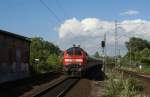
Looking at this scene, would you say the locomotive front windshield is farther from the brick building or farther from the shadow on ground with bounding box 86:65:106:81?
the brick building

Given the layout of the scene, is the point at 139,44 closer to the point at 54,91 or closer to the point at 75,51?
the point at 75,51

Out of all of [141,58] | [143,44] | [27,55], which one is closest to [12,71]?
[27,55]

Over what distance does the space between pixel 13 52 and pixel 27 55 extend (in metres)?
6.59

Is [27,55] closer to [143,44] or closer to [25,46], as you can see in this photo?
[25,46]

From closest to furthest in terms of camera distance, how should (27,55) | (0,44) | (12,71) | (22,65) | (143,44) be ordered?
(0,44)
(12,71)
(22,65)
(27,55)
(143,44)

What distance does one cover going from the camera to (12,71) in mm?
34312

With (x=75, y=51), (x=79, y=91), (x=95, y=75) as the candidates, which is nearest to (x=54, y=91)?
(x=79, y=91)

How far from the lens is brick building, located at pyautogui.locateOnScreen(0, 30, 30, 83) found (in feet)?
103

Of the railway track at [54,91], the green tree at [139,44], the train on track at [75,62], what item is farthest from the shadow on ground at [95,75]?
the green tree at [139,44]

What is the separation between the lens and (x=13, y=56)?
35062 millimetres

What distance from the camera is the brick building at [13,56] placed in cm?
3148

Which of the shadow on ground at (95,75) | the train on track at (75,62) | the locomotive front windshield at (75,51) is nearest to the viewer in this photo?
the train on track at (75,62)

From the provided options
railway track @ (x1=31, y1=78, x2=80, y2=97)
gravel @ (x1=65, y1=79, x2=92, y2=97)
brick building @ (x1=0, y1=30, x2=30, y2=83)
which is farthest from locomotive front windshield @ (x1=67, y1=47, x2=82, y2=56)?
railway track @ (x1=31, y1=78, x2=80, y2=97)

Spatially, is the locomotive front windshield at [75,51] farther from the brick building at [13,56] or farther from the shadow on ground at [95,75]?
the brick building at [13,56]
